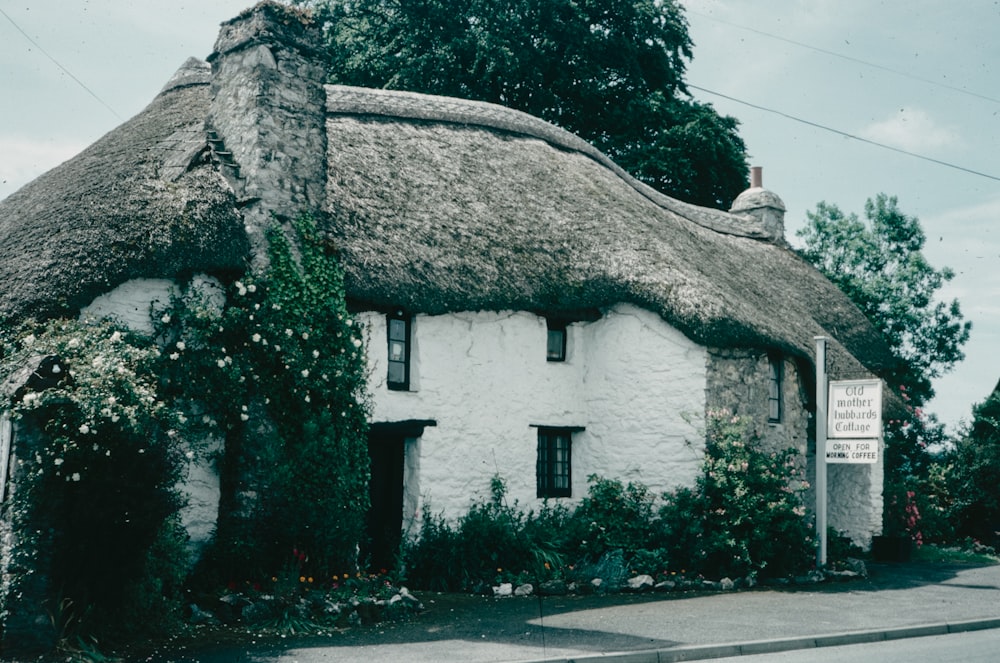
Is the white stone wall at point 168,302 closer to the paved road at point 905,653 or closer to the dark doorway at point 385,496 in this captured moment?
the dark doorway at point 385,496

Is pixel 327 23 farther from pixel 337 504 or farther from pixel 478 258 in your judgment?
pixel 337 504

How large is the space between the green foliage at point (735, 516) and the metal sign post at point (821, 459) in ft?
1.28

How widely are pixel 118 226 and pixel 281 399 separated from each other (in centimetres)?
268

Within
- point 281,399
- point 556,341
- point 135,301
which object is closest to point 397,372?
point 281,399

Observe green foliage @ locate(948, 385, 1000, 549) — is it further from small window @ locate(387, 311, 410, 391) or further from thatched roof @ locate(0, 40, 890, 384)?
small window @ locate(387, 311, 410, 391)

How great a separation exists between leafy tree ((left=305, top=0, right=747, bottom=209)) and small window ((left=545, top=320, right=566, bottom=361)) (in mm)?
11968

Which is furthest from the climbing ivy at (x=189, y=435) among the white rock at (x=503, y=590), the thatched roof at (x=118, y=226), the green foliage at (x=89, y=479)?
the white rock at (x=503, y=590)

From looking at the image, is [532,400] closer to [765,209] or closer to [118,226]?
[118,226]

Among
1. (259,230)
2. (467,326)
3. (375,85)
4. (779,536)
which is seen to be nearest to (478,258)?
(467,326)

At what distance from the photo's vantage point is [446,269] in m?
13.5

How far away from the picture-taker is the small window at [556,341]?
15.5 metres

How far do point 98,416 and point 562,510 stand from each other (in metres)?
8.19

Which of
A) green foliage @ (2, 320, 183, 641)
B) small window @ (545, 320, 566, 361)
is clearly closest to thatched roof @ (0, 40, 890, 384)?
small window @ (545, 320, 566, 361)

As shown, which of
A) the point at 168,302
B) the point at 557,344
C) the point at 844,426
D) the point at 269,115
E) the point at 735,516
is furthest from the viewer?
the point at 557,344
